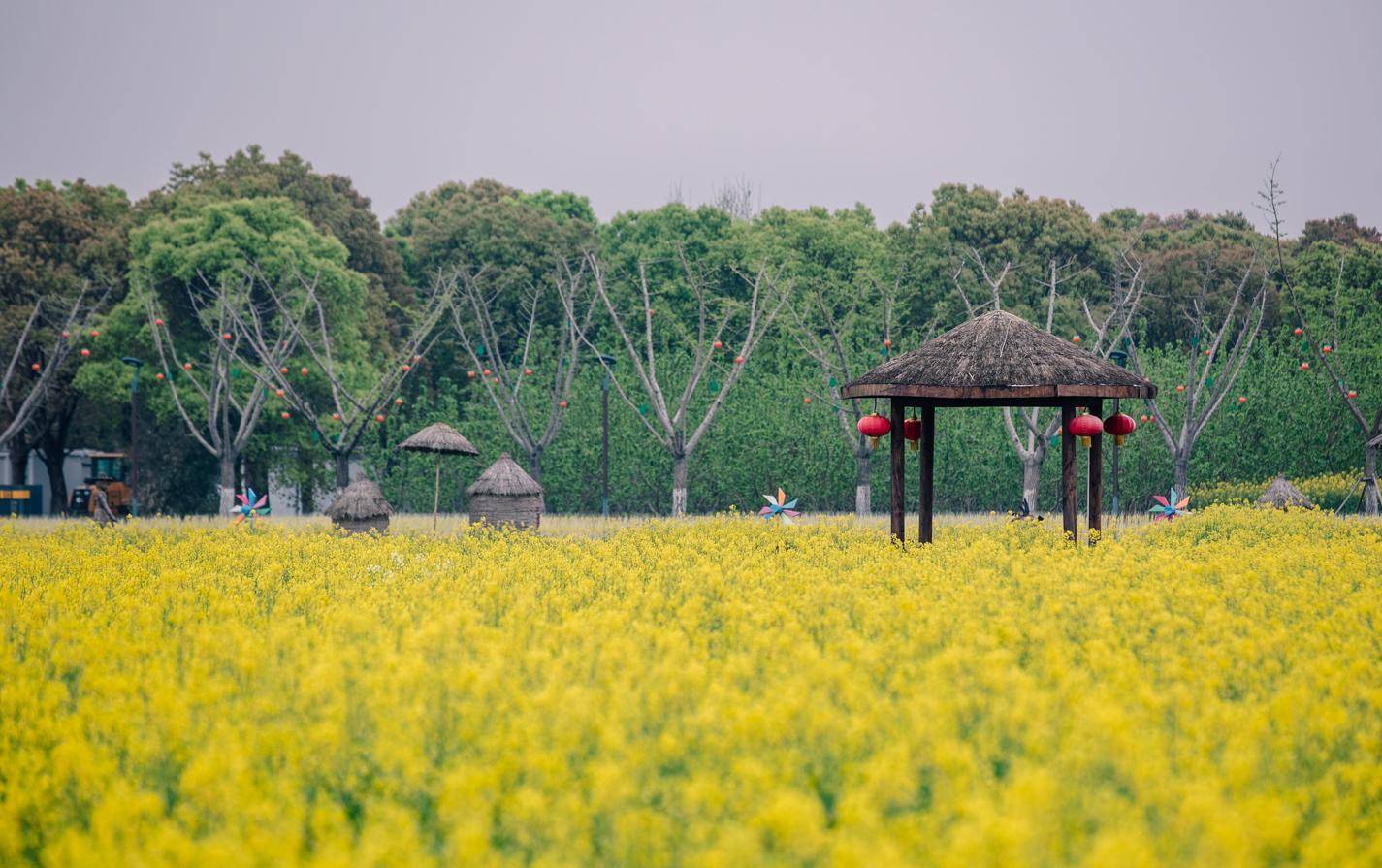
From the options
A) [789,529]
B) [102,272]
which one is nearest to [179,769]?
[789,529]

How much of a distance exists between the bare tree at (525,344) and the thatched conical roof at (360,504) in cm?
863

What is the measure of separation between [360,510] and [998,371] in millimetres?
9739

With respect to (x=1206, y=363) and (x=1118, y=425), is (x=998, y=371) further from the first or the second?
(x=1206, y=363)

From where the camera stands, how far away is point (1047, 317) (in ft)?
85.0

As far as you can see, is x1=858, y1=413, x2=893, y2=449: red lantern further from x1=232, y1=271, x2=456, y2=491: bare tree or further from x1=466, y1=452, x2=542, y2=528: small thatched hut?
x1=232, y1=271, x2=456, y2=491: bare tree

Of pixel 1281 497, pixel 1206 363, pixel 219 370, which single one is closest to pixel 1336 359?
pixel 1206 363

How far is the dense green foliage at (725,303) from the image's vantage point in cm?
2634

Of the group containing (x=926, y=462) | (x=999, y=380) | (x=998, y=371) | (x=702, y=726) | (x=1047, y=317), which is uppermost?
(x=1047, y=317)

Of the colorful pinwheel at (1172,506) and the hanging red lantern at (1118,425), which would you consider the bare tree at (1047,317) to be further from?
the hanging red lantern at (1118,425)

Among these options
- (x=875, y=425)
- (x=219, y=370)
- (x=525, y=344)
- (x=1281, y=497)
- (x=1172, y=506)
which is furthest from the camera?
(x=525, y=344)

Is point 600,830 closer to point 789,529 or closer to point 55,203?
point 789,529

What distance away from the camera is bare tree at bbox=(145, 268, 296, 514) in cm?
2506

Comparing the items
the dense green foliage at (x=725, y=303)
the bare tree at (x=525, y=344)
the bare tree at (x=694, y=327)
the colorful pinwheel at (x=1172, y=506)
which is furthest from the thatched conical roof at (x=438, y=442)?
the colorful pinwheel at (x=1172, y=506)

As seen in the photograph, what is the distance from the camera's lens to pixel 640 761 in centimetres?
444
